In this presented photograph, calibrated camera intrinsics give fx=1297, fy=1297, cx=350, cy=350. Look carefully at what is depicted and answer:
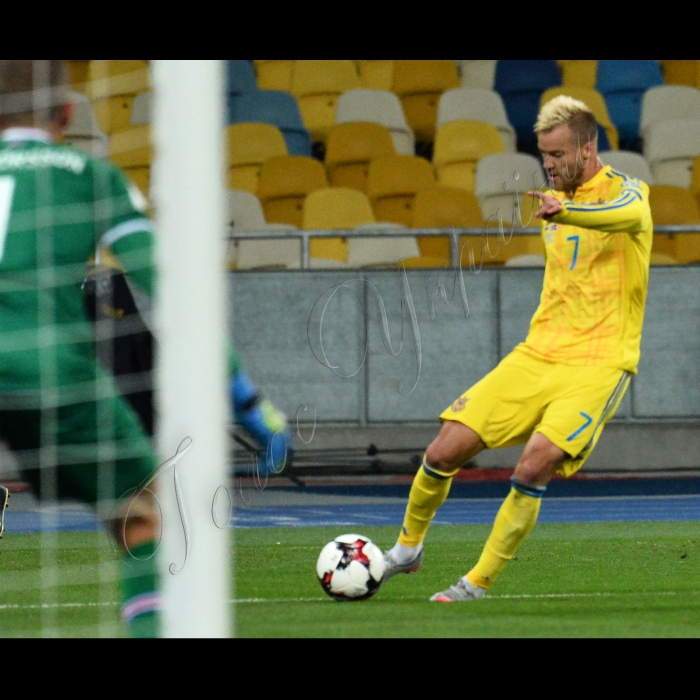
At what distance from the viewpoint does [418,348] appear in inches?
462

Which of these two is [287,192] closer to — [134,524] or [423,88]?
[423,88]

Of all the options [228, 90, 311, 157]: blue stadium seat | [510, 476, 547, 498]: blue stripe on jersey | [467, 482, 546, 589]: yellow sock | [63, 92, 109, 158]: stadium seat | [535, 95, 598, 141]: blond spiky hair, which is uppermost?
[228, 90, 311, 157]: blue stadium seat

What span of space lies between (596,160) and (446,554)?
2.61m

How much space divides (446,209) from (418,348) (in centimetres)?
176

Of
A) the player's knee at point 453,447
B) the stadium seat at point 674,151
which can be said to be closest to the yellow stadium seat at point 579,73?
the stadium seat at point 674,151

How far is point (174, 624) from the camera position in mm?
3076

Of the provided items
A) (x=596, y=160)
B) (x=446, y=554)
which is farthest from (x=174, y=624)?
(x=446, y=554)

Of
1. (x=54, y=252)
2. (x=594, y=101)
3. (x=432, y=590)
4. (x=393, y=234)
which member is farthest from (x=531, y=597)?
(x=594, y=101)

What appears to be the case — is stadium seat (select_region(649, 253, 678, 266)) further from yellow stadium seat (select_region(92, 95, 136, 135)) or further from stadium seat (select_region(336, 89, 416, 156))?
yellow stadium seat (select_region(92, 95, 136, 135))

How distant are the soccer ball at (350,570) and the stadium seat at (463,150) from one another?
30.0ft

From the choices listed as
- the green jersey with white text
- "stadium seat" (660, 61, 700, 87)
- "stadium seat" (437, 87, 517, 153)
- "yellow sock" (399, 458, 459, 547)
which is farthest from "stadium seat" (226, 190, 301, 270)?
the green jersey with white text

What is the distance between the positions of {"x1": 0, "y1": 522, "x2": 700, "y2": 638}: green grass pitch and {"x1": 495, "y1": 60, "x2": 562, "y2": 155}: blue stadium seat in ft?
24.3

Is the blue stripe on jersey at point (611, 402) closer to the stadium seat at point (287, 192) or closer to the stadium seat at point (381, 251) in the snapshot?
the stadium seat at point (381, 251)

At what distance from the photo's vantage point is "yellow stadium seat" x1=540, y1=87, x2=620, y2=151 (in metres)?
14.8
